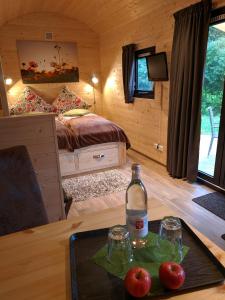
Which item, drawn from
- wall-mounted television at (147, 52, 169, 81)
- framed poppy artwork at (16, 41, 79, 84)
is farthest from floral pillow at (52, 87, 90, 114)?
wall-mounted television at (147, 52, 169, 81)

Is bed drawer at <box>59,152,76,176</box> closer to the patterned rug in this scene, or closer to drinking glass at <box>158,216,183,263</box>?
the patterned rug

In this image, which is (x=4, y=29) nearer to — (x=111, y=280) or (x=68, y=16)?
(x=68, y=16)

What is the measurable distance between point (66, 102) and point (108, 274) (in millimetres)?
4921

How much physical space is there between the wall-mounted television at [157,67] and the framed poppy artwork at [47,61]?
8.17ft

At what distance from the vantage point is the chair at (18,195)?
1116 mm

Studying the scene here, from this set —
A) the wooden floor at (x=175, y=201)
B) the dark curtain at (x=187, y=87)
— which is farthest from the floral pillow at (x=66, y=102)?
the dark curtain at (x=187, y=87)

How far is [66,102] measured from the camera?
532cm

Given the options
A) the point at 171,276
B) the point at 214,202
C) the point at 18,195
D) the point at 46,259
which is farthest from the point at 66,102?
the point at 171,276

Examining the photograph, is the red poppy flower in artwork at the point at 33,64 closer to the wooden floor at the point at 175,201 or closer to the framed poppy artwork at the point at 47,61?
the framed poppy artwork at the point at 47,61

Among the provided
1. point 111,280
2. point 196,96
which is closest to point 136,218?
point 111,280

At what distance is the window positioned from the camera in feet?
12.9

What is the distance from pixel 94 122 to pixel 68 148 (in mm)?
684

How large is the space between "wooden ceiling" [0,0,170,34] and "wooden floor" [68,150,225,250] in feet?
7.98

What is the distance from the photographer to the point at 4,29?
486cm
